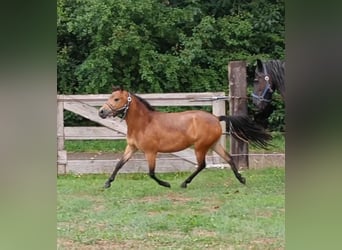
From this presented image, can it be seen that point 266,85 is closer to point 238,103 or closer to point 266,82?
point 266,82

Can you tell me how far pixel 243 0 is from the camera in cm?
147

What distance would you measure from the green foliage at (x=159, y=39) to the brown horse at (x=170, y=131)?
10cm

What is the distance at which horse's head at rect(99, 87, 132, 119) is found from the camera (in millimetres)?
1544

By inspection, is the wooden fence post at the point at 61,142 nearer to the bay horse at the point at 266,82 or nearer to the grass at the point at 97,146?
the grass at the point at 97,146

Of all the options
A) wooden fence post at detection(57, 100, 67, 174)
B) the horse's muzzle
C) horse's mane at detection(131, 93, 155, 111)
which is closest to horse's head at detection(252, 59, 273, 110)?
horse's mane at detection(131, 93, 155, 111)

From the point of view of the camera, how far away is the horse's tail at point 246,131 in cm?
155

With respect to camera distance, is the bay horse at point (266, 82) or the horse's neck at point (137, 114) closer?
the bay horse at point (266, 82)

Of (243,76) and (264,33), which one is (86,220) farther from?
(264,33)

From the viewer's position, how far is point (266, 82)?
1.53 meters

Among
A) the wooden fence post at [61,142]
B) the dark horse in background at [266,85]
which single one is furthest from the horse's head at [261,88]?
the wooden fence post at [61,142]

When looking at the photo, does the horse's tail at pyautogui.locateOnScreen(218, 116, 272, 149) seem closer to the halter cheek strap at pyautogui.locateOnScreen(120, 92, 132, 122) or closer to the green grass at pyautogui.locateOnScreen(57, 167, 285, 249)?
the green grass at pyautogui.locateOnScreen(57, 167, 285, 249)
